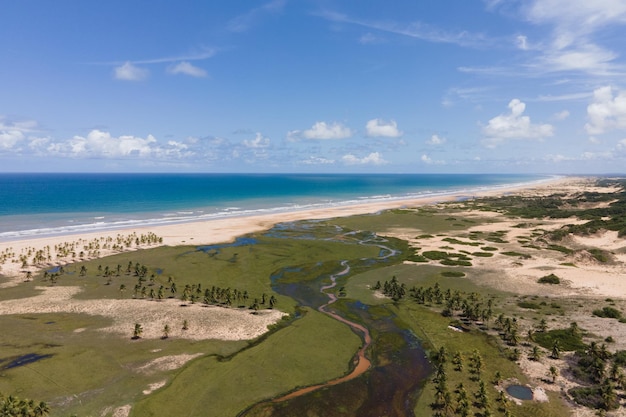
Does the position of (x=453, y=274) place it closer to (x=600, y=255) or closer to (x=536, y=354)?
(x=536, y=354)

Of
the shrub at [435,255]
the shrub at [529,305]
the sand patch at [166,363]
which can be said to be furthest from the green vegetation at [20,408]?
the shrub at [435,255]

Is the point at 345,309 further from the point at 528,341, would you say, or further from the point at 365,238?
the point at 365,238

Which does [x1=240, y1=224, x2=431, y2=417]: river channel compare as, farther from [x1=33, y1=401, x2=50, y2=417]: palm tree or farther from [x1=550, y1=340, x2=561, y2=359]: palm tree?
Result: [x1=33, y1=401, x2=50, y2=417]: palm tree

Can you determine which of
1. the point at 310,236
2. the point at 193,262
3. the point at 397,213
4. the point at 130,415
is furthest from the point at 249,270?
the point at 397,213

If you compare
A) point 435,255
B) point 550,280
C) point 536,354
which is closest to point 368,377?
point 536,354

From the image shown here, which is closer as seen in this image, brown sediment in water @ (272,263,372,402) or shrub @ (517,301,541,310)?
brown sediment in water @ (272,263,372,402)

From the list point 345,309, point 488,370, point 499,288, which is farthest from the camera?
point 499,288

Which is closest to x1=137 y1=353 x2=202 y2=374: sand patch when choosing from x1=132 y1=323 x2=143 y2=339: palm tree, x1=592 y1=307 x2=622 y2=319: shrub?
x1=132 y1=323 x2=143 y2=339: palm tree
